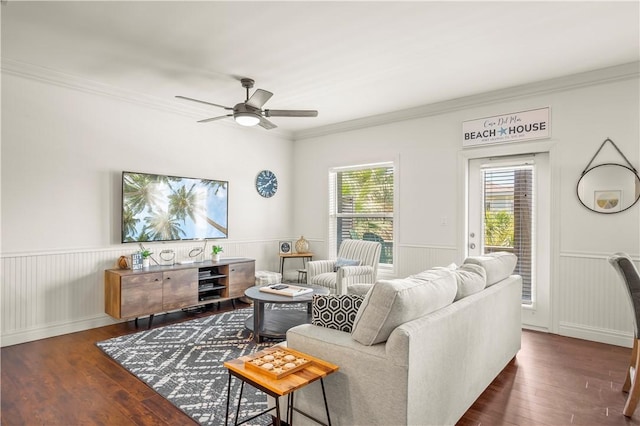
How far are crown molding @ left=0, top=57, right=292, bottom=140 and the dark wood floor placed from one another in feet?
8.91

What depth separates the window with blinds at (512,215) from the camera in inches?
171

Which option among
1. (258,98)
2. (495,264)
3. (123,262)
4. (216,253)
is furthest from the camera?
→ (216,253)

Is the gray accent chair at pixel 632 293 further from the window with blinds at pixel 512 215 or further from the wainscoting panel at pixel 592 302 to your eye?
the window with blinds at pixel 512 215

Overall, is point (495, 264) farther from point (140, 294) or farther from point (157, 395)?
point (140, 294)

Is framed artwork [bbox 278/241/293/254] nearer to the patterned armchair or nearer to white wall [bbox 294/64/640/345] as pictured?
the patterned armchair

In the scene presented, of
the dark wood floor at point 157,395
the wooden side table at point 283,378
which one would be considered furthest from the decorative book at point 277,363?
the dark wood floor at point 157,395

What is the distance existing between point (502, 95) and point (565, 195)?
1376mm

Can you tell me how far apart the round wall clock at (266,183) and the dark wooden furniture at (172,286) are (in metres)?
1.41

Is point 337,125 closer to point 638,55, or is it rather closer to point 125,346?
point 638,55

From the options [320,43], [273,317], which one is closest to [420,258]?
[273,317]

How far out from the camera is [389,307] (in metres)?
1.79

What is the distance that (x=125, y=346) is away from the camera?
3.54m

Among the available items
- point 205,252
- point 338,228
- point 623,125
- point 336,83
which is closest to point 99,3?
point 336,83

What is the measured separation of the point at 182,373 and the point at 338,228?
3706mm
